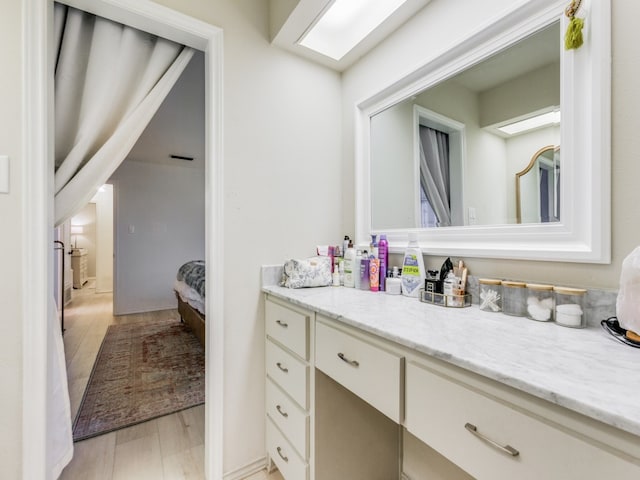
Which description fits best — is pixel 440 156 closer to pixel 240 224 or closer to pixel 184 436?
pixel 240 224

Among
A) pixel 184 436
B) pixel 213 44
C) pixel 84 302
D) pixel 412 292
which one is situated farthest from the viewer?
pixel 84 302

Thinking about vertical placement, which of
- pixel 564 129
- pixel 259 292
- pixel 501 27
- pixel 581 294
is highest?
pixel 501 27

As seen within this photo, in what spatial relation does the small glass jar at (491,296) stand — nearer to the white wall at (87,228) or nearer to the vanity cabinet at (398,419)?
the vanity cabinet at (398,419)

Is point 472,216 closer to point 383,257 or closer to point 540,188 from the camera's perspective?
point 540,188

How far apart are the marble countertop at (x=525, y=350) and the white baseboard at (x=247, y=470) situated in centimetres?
97

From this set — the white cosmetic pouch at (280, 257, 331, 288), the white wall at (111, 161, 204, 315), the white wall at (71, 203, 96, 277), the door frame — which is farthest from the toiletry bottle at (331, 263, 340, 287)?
the white wall at (71, 203, 96, 277)

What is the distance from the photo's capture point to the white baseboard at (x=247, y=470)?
1.35 meters

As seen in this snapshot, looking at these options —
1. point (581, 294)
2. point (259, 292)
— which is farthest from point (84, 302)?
point (581, 294)

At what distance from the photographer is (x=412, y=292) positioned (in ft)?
4.05

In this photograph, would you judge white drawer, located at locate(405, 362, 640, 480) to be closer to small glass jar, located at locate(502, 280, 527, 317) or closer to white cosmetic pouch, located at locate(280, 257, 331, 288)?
small glass jar, located at locate(502, 280, 527, 317)

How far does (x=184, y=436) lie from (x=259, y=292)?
101 cm

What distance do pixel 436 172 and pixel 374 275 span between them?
1.90ft

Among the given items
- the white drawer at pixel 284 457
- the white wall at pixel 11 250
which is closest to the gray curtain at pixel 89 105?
the white wall at pixel 11 250

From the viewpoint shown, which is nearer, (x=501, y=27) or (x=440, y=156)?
(x=501, y=27)
